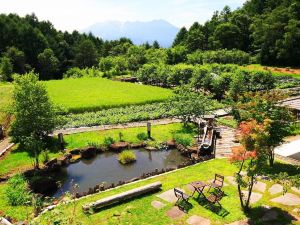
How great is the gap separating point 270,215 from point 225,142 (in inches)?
566

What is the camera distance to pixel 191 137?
34594mm

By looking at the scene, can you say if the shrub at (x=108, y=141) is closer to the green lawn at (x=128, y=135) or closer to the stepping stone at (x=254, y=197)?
the green lawn at (x=128, y=135)

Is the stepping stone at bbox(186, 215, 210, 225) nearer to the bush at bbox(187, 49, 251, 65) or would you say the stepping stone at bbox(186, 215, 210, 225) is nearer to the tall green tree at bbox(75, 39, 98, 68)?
the bush at bbox(187, 49, 251, 65)

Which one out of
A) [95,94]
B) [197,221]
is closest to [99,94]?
[95,94]

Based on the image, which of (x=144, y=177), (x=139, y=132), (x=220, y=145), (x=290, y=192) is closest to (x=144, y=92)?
(x=139, y=132)

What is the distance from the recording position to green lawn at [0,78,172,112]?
5053 cm

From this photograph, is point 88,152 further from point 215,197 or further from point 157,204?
point 215,197

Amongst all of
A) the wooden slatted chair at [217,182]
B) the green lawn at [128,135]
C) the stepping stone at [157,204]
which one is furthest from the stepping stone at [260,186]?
the green lawn at [128,135]

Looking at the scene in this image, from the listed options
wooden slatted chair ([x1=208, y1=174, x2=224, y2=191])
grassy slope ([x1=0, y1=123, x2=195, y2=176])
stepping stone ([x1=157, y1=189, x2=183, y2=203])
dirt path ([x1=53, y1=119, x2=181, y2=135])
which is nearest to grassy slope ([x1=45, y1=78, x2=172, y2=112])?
dirt path ([x1=53, y1=119, x2=181, y2=135])

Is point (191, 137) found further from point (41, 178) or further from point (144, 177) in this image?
point (41, 178)

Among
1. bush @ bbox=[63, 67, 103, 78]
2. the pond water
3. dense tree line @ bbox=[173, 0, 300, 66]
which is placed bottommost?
the pond water

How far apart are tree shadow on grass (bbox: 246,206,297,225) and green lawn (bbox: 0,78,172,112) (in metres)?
33.2

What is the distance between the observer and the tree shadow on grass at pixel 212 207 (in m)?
18.5

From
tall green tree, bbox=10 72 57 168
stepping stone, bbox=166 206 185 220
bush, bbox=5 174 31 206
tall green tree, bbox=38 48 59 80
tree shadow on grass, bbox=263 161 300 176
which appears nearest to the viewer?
stepping stone, bbox=166 206 185 220
